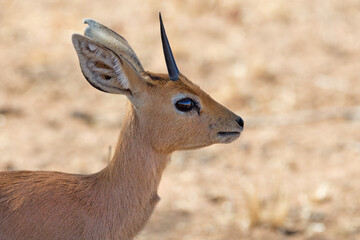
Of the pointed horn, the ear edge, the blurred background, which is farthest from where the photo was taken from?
the blurred background

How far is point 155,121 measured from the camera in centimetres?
407

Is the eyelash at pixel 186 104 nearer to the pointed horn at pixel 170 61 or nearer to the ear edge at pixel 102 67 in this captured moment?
the pointed horn at pixel 170 61

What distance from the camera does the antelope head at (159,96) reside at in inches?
152

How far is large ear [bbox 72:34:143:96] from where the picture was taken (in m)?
3.80

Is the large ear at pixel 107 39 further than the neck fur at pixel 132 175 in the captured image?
No

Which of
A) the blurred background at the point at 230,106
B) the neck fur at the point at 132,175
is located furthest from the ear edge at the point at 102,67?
the blurred background at the point at 230,106

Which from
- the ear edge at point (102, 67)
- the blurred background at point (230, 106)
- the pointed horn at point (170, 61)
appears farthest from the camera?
the blurred background at point (230, 106)

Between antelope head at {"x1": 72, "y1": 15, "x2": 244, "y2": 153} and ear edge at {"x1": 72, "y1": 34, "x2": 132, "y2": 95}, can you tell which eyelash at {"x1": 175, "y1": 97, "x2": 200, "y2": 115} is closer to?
antelope head at {"x1": 72, "y1": 15, "x2": 244, "y2": 153}

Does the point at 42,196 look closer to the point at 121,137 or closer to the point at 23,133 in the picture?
the point at 121,137

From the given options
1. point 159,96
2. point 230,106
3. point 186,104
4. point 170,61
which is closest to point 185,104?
point 186,104

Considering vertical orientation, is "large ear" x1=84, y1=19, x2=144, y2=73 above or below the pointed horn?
below

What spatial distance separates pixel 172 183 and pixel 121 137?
10.5ft

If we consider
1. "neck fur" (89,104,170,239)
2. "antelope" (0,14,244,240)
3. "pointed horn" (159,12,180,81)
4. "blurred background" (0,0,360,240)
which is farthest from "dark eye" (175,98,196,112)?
"blurred background" (0,0,360,240)

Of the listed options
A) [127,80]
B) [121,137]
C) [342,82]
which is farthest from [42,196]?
[342,82]
